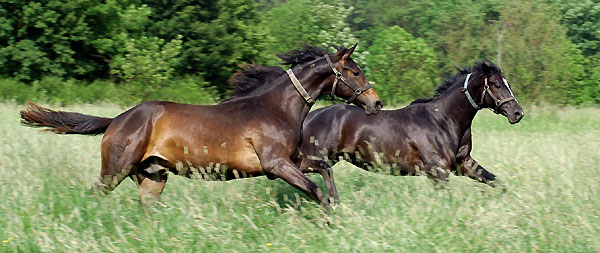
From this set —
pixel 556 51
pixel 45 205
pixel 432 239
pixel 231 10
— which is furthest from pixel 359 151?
pixel 231 10

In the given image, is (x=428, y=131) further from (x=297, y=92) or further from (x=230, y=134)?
(x=230, y=134)

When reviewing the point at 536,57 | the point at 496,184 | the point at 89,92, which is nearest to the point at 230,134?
the point at 496,184

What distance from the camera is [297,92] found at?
20.1 ft

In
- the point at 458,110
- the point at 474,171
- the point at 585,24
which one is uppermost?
the point at 458,110

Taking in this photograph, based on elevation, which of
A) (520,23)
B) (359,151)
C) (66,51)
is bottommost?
(66,51)

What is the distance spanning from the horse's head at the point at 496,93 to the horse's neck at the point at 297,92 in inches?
102

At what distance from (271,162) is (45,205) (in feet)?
6.25

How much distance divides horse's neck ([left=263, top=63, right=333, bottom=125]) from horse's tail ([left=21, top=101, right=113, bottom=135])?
1611 mm

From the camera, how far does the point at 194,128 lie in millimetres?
5910

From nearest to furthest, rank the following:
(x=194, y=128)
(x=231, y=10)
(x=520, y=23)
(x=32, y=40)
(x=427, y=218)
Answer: (x=427, y=218), (x=194, y=128), (x=520, y=23), (x=32, y=40), (x=231, y=10)

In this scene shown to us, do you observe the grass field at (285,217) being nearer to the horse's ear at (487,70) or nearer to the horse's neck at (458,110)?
the horse's neck at (458,110)

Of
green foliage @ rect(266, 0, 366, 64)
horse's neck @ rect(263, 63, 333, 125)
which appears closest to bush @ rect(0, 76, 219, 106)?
green foliage @ rect(266, 0, 366, 64)

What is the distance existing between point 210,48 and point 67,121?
2976 cm

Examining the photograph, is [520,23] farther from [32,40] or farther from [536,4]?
[32,40]
